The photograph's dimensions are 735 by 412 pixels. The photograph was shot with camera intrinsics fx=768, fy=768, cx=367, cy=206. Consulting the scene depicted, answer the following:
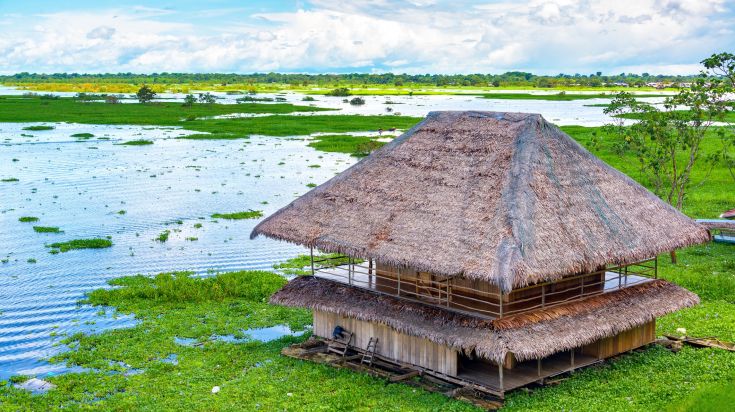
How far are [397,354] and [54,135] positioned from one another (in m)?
61.4

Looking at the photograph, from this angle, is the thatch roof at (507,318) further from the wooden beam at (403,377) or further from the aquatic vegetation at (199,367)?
the aquatic vegetation at (199,367)

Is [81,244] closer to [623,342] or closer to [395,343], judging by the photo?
[395,343]

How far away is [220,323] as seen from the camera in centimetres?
2197

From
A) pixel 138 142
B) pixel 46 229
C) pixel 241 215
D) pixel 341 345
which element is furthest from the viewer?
pixel 138 142

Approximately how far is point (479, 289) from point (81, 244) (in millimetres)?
19994

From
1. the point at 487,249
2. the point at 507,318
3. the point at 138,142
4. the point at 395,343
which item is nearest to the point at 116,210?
the point at 395,343

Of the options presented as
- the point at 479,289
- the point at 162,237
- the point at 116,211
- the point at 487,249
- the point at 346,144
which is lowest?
the point at 162,237

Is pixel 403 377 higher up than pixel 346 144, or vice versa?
pixel 346 144

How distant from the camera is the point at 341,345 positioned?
19.0 m

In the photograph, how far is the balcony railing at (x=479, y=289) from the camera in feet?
54.4

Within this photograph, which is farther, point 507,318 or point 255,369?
point 255,369

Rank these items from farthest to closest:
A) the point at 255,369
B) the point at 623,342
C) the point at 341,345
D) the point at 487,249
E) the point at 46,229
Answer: the point at 46,229
the point at 341,345
the point at 623,342
the point at 255,369
the point at 487,249

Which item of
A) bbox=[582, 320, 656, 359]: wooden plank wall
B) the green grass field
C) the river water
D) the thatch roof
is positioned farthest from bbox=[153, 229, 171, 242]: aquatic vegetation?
bbox=[582, 320, 656, 359]: wooden plank wall

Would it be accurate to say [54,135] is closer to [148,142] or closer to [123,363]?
[148,142]
